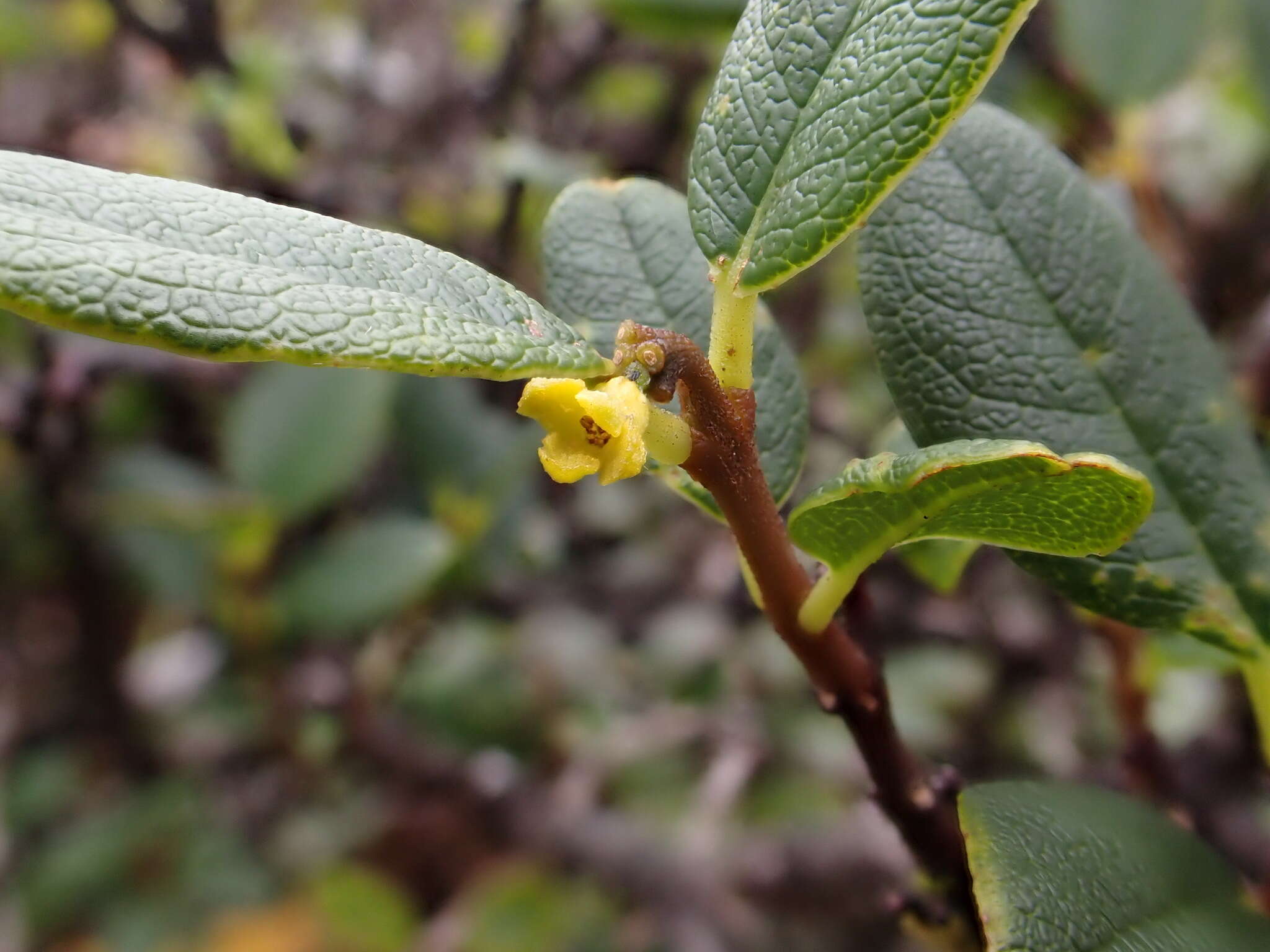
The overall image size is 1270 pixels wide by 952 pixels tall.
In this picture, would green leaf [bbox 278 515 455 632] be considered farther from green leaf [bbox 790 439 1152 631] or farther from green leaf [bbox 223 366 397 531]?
green leaf [bbox 790 439 1152 631]

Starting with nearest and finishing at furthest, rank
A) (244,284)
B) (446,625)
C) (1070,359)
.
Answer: (244,284) → (1070,359) → (446,625)

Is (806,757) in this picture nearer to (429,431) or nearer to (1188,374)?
(429,431)

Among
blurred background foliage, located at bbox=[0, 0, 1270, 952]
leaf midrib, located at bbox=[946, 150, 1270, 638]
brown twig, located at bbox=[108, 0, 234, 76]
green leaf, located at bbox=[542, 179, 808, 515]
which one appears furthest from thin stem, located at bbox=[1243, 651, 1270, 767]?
brown twig, located at bbox=[108, 0, 234, 76]

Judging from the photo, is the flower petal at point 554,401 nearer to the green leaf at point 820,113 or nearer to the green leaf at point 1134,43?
the green leaf at point 820,113

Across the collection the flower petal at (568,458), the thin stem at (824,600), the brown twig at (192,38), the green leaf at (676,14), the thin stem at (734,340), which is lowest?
the thin stem at (824,600)

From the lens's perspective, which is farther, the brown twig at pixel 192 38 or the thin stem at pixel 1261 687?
the brown twig at pixel 192 38

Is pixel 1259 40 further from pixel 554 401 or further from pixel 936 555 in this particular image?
pixel 554 401

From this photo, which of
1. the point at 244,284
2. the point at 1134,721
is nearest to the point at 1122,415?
the point at 1134,721

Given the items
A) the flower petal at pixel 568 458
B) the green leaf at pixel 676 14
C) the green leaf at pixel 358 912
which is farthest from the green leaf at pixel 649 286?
the green leaf at pixel 358 912

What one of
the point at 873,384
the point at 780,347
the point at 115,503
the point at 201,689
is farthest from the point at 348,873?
the point at 780,347
